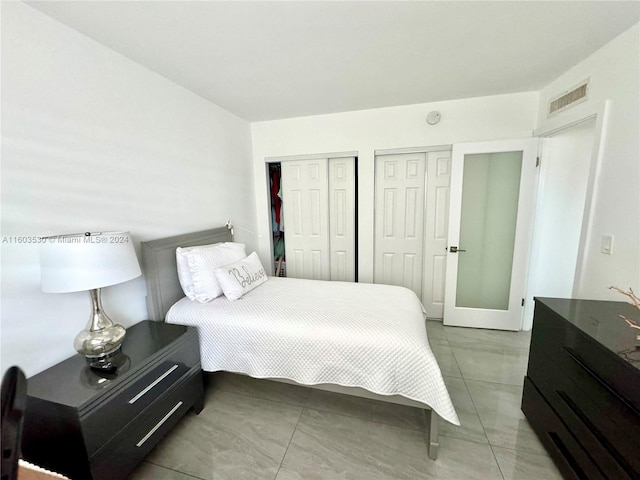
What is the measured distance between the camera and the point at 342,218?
10.8 feet

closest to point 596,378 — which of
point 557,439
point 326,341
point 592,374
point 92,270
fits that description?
point 592,374

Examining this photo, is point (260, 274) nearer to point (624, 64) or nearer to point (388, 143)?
point (388, 143)

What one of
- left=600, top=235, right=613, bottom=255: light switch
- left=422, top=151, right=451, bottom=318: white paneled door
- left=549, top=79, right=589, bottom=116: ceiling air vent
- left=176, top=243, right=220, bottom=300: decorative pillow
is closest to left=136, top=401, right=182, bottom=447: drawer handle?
left=176, top=243, right=220, bottom=300: decorative pillow

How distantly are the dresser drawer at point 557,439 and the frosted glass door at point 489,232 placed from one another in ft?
4.27

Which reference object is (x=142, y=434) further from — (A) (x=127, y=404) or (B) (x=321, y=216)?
(B) (x=321, y=216)

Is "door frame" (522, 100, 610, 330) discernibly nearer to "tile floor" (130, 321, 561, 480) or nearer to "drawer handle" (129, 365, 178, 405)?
"tile floor" (130, 321, 561, 480)

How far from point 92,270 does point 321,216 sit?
2396mm

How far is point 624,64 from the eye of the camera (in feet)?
5.30

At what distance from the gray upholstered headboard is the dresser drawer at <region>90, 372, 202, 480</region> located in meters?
0.60

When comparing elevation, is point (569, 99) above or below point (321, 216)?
above

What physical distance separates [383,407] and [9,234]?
236 centimetres

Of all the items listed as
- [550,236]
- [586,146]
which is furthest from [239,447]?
[586,146]

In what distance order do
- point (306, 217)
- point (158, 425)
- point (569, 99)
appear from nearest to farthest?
point (158, 425) < point (569, 99) < point (306, 217)

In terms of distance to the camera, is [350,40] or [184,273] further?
[184,273]
